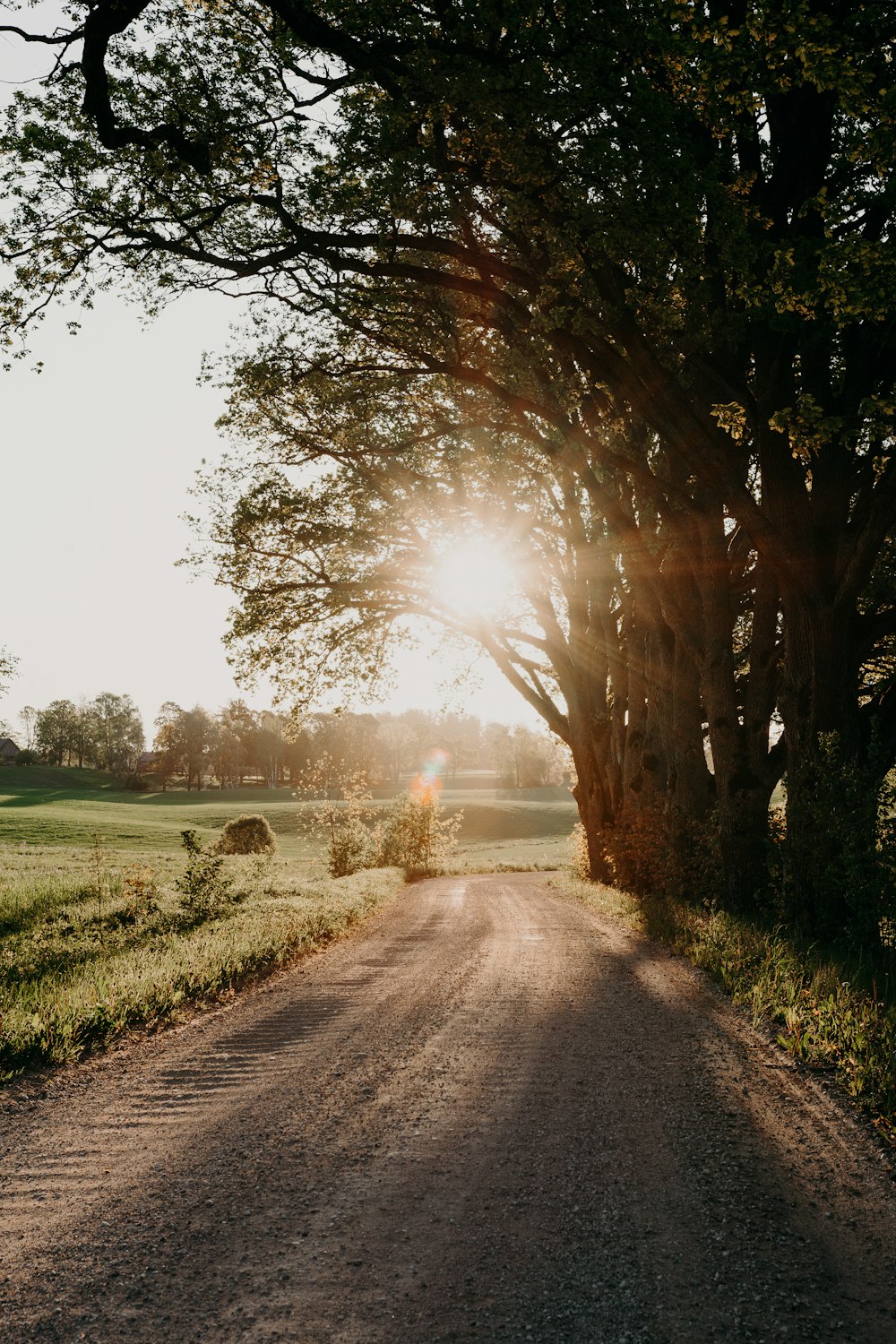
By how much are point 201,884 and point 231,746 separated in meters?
95.8

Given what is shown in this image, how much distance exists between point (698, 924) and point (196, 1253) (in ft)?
28.0

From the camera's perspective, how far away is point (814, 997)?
6.45m

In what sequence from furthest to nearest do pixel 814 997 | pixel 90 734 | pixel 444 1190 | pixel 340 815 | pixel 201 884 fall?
pixel 90 734 → pixel 340 815 → pixel 201 884 → pixel 814 997 → pixel 444 1190

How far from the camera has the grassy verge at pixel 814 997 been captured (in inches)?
194

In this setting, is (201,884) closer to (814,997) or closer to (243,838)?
(814,997)

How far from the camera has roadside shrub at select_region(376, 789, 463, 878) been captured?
31.5 metres

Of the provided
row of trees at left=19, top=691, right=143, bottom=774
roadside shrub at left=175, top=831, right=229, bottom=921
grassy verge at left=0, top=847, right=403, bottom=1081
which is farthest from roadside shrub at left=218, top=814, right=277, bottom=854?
row of trees at left=19, top=691, right=143, bottom=774

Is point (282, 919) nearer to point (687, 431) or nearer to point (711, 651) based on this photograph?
point (711, 651)

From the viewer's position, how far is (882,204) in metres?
8.64

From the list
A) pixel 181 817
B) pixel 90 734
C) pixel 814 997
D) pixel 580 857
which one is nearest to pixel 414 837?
pixel 580 857

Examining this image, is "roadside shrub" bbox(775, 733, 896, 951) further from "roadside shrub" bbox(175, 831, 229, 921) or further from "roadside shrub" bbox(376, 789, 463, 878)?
"roadside shrub" bbox(376, 789, 463, 878)

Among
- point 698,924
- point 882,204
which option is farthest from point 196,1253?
point 882,204

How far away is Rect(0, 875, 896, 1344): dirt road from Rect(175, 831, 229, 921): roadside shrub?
5270mm

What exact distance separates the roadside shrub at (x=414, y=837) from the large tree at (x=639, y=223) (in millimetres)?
20421
